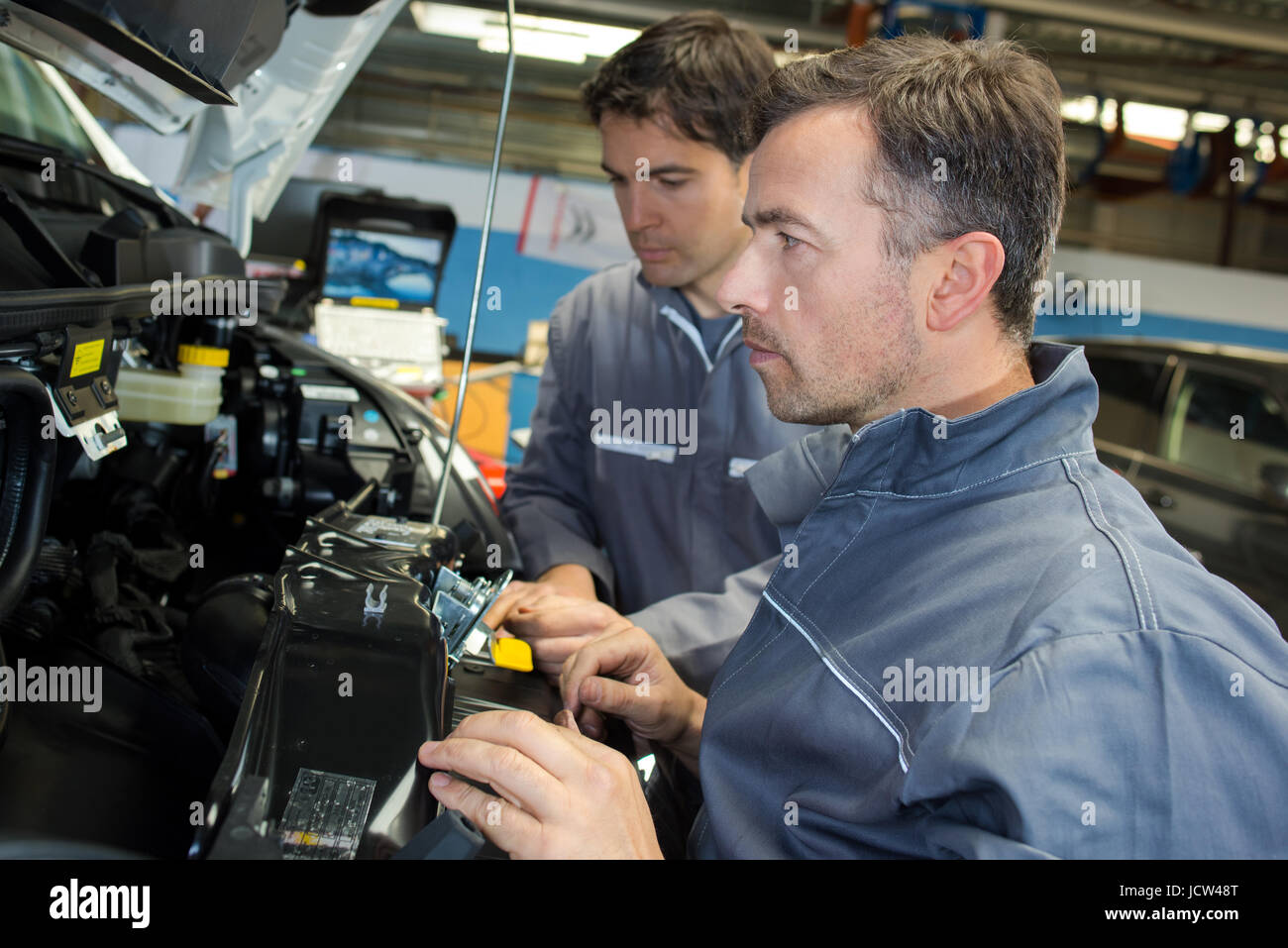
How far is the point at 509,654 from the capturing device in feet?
4.12

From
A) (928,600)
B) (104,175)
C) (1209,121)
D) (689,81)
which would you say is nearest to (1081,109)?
(1209,121)

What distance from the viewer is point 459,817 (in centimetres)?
75

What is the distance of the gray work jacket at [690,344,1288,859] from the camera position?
2.18ft

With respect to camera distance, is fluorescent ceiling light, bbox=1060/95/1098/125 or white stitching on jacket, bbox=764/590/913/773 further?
fluorescent ceiling light, bbox=1060/95/1098/125

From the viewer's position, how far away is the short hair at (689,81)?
5.64 feet

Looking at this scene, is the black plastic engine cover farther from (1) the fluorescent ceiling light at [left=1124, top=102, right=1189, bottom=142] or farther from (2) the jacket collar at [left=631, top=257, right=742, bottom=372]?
(1) the fluorescent ceiling light at [left=1124, top=102, right=1189, bottom=142]

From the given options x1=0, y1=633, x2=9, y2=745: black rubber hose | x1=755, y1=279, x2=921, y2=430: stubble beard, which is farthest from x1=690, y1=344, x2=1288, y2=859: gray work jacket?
x1=0, y1=633, x2=9, y2=745: black rubber hose

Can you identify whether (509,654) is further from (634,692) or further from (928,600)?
(928,600)

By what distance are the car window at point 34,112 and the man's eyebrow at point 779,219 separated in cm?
133

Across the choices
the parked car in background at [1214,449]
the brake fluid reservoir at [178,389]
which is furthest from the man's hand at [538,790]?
the parked car in background at [1214,449]
